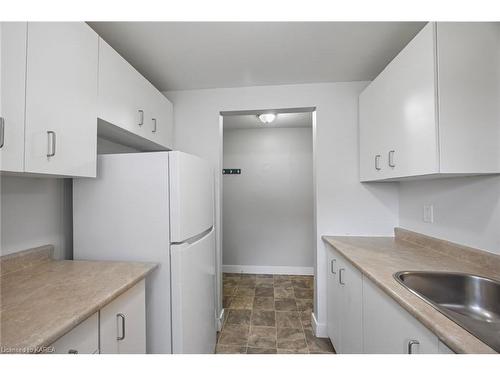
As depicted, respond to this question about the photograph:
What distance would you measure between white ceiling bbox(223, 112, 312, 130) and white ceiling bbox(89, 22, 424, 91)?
3.04 feet

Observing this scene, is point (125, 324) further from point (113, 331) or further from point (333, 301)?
point (333, 301)

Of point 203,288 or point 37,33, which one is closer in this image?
point 37,33

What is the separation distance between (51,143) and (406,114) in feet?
6.01

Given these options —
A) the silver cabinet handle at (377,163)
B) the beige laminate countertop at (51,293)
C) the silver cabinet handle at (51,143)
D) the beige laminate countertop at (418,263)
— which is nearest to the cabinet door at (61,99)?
the silver cabinet handle at (51,143)

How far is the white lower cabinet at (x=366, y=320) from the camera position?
74 centimetres

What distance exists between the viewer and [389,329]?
89 centimetres

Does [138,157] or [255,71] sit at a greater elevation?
[255,71]

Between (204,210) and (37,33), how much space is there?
3.75 ft

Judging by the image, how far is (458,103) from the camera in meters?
1.00

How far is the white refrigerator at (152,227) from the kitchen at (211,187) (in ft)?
0.03

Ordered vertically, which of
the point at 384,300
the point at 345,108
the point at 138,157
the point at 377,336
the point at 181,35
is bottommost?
the point at 377,336

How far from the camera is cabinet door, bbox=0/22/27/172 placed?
2.38ft
